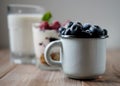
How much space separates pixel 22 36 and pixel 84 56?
1.12 feet

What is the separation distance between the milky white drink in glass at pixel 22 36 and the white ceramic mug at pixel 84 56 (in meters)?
0.28

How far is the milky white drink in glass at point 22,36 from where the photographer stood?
867 mm

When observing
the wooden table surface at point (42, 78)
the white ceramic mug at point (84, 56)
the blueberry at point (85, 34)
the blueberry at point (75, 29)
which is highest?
the blueberry at point (75, 29)

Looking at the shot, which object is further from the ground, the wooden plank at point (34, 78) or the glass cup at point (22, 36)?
the glass cup at point (22, 36)

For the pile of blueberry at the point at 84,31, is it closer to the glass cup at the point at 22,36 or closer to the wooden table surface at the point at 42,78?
the wooden table surface at the point at 42,78

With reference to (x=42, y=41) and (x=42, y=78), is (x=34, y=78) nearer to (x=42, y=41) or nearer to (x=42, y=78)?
(x=42, y=78)

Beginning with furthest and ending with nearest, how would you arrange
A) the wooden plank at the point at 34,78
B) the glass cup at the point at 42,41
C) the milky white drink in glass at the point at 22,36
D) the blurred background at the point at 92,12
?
the blurred background at the point at 92,12, the milky white drink in glass at the point at 22,36, the glass cup at the point at 42,41, the wooden plank at the point at 34,78

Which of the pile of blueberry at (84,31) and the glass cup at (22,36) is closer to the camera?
the pile of blueberry at (84,31)

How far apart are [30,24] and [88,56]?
332mm

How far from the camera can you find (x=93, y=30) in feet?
1.94

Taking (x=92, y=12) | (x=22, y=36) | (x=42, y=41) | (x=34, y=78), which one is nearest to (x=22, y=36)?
(x=22, y=36)

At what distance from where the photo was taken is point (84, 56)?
1.93ft

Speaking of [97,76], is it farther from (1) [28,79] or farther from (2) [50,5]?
(2) [50,5]

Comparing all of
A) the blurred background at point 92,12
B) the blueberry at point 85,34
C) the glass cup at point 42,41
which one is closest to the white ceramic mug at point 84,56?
the blueberry at point 85,34
